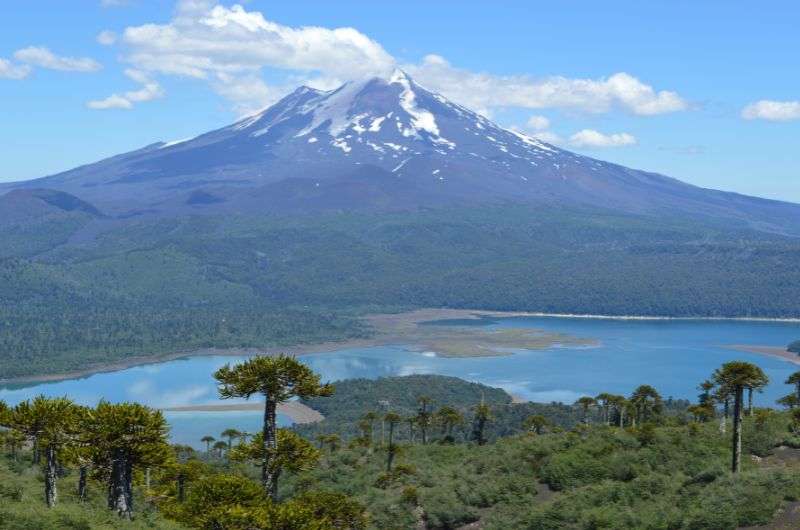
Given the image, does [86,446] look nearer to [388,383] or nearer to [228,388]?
[228,388]

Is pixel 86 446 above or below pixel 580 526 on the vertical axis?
above

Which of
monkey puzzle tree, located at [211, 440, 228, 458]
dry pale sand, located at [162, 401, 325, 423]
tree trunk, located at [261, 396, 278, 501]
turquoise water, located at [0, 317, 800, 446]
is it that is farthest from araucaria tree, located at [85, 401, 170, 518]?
dry pale sand, located at [162, 401, 325, 423]

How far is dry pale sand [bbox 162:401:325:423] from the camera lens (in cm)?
13625

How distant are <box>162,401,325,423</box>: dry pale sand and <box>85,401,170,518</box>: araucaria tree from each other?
102 metres

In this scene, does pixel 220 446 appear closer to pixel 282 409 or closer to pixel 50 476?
pixel 50 476

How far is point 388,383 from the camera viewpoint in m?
151

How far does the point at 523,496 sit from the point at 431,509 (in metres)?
4.52

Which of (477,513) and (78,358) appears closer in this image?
(477,513)

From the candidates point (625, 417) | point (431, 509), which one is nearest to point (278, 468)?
point (431, 509)

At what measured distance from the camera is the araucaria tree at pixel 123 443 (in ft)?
102

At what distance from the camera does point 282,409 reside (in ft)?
477

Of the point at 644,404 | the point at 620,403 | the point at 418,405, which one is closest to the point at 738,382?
the point at 620,403

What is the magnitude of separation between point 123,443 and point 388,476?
84.4ft

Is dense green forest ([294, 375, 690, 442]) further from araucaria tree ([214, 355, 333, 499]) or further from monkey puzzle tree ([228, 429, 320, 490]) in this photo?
araucaria tree ([214, 355, 333, 499])
